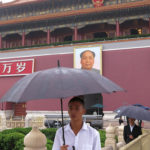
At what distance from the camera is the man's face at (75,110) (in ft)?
8.15

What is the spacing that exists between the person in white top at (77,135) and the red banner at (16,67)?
52.2 feet

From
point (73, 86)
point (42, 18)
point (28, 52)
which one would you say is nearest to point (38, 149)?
point (73, 86)

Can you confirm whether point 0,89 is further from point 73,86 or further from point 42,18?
point 73,86

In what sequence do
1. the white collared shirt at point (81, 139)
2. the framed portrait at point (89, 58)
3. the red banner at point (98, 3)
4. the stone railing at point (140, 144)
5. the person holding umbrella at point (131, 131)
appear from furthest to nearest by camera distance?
the red banner at point (98, 3) < the framed portrait at point (89, 58) < the person holding umbrella at point (131, 131) < the stone railing at point (140, 144) < the white collared shirt at point (81, 139)

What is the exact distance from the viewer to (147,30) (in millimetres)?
20250

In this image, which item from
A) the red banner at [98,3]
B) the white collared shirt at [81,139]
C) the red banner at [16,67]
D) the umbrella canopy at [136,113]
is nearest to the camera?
the white collared shirt at [81,139]

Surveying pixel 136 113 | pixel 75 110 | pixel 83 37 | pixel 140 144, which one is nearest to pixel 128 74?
pixel 83 37

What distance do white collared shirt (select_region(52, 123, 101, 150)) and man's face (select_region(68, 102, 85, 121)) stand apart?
0.37 feet

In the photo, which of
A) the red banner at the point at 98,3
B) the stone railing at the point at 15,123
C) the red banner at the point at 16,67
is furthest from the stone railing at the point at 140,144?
the red banner at the point at 98,3

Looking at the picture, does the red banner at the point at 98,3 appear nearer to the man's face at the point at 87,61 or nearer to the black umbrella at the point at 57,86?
the man's face at the point at 87,61

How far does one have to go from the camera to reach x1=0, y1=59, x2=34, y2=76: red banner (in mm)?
18328

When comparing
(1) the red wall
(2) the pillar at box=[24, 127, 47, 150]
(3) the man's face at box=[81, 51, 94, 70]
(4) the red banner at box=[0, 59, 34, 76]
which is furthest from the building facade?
(2) the pillar at box=[24, 127, 47, 150]

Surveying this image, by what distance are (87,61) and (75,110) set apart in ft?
46.9

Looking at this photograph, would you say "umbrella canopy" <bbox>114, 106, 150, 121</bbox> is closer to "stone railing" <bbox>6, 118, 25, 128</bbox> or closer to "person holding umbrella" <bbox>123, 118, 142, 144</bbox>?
"person holding umbrella" <bbox>123, 118, 142, 144</bbox>
